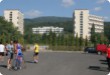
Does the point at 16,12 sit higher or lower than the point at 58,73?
higher

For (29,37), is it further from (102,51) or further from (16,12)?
(102,51)

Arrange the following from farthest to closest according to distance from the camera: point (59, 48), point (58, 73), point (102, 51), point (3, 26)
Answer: point (3, 26), point (59, 48), point (102, 51), point (58, 73)

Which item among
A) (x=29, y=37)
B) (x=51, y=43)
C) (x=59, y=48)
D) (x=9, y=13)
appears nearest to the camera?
(x=59, y=48)

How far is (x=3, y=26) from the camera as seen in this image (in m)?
114

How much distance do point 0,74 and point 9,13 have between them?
180117 millimetres

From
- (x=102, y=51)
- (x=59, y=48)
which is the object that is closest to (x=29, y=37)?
(x=59, y=48)

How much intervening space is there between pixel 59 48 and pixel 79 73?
244ft

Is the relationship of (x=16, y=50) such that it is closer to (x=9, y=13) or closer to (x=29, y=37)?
(x=29, y=37)

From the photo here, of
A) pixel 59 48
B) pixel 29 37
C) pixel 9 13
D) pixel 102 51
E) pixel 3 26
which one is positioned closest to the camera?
pixel 102 51

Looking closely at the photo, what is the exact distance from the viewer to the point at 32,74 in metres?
17.4

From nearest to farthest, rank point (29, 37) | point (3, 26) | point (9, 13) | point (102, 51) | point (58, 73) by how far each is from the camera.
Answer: point (58, 73)
point (102, 51)
point (3, 26)
point (29, 37)
point (9, 13)

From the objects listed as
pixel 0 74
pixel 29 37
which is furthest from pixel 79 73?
pixel 29 37

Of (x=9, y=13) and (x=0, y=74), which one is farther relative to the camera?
(x=9, y=13)

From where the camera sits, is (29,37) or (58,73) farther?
(29,37)
